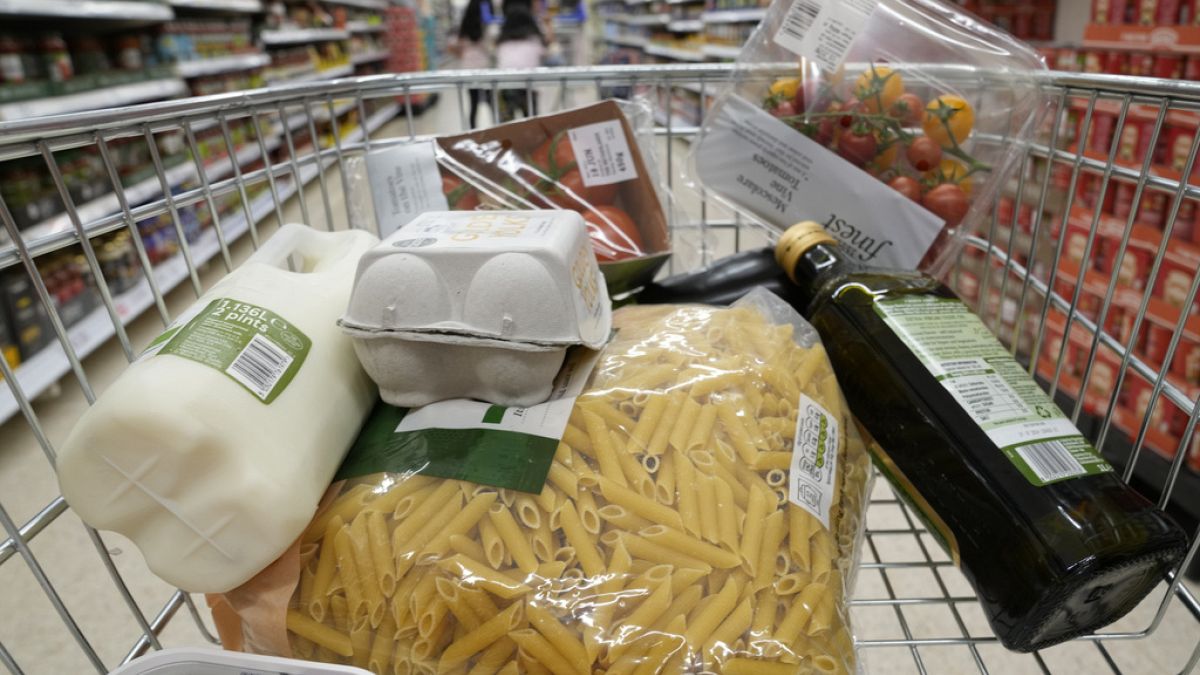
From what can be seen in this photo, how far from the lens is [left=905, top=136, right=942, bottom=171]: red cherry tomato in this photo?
40.6 inches

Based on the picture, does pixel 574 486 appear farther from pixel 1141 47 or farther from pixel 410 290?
pixel 1141 47

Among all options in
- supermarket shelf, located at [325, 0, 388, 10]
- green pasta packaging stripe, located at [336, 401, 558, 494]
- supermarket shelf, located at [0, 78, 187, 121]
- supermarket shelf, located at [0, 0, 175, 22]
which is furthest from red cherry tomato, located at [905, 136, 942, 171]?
supermarket shelf, located at [325, 0, 388, 10]

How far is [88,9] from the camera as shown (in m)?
2.47

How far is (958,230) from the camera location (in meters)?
1.04

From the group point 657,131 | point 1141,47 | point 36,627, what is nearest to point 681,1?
point 1141,47

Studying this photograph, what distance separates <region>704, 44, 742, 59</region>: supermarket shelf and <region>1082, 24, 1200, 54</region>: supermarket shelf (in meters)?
3.37

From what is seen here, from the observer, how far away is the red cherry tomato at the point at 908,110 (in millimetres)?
1035

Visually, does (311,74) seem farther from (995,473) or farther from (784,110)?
(995,473)

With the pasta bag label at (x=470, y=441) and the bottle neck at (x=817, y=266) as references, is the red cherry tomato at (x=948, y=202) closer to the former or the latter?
the bottle neck at (x=817, y=266)

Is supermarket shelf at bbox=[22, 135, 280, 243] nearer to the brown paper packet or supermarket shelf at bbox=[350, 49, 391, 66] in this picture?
the brown paper packet

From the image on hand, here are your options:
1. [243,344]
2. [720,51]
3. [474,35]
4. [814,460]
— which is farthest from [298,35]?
[814,460]

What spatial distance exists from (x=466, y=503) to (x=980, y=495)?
46 cm

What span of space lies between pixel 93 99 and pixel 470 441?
2.72 meters

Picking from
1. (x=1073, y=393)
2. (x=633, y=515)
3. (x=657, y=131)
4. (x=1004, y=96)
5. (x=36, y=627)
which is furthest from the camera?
(x=1073, y=393)
